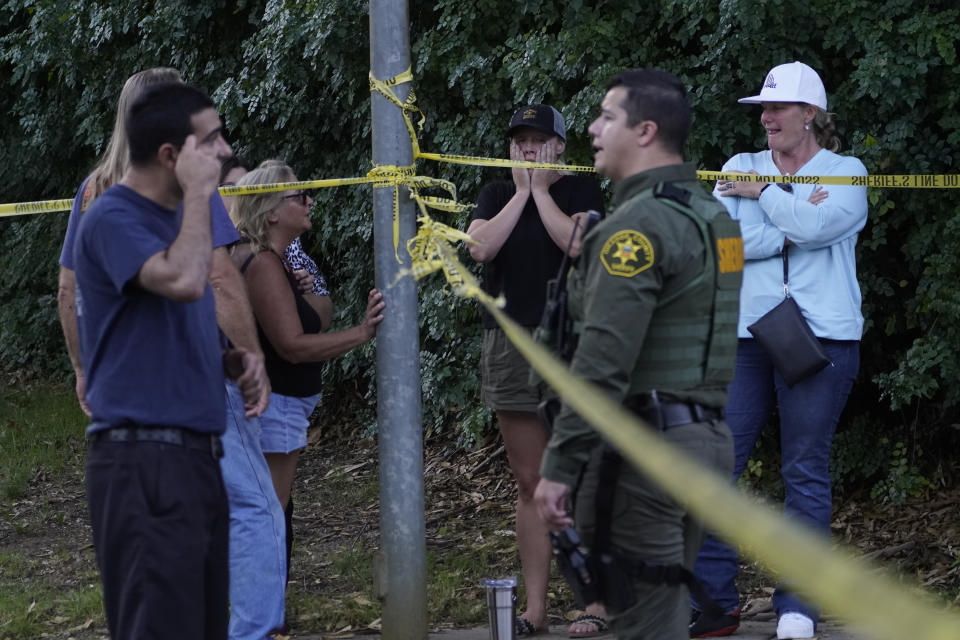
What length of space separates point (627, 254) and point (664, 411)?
437 mm

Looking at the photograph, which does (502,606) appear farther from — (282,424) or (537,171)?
(537,171)

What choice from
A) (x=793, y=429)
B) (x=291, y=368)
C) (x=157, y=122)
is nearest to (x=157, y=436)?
(x=157, y=122)

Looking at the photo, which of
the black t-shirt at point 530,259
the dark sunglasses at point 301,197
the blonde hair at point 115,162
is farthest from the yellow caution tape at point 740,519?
the blonde hair at point 115,162

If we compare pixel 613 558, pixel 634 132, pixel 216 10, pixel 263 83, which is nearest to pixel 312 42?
pixel 263 83

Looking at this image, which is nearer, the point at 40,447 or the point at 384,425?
the point at 384,425

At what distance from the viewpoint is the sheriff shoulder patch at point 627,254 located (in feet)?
10.2

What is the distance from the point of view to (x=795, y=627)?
4.74 m

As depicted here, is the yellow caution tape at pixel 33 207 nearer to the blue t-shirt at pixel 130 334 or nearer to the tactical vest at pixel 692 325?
the blue t-shirt at pixel 130 334

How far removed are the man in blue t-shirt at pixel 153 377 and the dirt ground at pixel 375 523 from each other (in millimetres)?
2315

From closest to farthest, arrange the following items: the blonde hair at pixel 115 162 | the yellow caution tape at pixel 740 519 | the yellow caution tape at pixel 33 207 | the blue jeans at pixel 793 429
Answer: the yellow caution tape at pixel 740 519
the blonde hair at pixel 115 162
the blue jeans at pixel 793 429
the yellow caution tape at pixel 33 207

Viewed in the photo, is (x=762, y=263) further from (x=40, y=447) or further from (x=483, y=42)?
(x=40, y=447)

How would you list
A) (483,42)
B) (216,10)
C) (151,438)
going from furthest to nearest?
(216,10)
(483,42)
(151,438)

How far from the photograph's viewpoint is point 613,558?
3.23m

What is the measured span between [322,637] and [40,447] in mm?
5153
